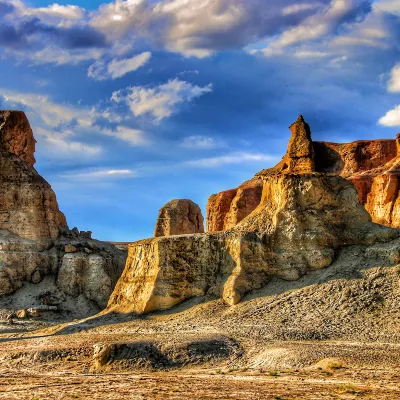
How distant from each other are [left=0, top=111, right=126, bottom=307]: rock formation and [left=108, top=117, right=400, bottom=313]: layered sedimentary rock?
17261 millimetres

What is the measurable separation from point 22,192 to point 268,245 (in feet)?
90.9

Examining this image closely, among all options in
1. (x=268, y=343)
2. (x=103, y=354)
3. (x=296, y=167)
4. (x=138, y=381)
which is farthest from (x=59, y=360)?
(x=296, y=167)

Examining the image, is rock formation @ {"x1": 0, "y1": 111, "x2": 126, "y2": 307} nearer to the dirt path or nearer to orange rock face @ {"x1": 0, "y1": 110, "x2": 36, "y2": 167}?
orange rock face @ {"x1": 0, "y1": 110, "x2": 36, "y2": 167}

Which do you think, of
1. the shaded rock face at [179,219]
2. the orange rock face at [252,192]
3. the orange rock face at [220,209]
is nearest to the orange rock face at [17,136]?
the shaded rock face at [179,219]

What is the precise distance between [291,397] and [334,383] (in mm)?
2487

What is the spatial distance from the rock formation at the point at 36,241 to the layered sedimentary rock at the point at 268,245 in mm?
17261

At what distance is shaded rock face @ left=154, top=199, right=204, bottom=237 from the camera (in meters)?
75.2

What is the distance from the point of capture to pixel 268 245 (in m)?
44.7

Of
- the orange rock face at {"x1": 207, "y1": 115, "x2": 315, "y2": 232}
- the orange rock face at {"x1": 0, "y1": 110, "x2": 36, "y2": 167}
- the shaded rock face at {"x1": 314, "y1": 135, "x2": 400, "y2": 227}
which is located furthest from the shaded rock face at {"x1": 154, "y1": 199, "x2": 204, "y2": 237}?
the orange rock face at {"x1": 0, "y1": 110, "x2": 36, "y2": 167}

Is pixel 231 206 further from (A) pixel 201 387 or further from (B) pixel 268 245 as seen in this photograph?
(A) pixel 201 387

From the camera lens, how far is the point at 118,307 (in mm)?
48375

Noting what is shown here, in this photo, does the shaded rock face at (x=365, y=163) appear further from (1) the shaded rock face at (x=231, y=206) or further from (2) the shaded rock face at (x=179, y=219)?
(2) the shaded rock face at (x=179, y=219)

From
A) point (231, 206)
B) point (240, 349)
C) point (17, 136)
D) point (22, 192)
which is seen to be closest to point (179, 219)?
point (231, 206)

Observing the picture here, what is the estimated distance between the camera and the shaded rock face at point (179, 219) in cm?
7519
